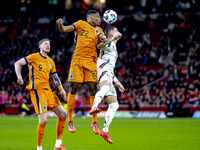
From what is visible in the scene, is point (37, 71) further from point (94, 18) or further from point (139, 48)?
point (139, 48)

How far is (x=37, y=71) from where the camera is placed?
269 inches

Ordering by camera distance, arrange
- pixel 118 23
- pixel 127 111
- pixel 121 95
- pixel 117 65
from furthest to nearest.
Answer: pixel 118 23
pixel 117 65
pixel 121 95
pixel 127 111

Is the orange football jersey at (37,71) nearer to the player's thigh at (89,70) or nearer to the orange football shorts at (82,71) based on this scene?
the orange football shorts at (82,71)

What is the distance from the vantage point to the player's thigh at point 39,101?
6.50m

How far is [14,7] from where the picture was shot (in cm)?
3281

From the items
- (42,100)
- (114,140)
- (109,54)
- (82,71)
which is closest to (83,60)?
(82,71)

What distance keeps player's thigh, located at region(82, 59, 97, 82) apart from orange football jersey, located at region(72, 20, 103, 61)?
17cm

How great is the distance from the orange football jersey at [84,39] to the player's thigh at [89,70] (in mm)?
171

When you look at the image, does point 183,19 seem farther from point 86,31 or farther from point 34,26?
point 86,31

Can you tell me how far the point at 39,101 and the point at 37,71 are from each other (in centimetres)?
70

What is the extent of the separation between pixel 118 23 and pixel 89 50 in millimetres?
23173

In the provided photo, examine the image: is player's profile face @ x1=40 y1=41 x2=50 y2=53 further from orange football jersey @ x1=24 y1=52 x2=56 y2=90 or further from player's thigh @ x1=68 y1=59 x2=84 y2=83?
player's thigh @ x1=68 y1=59 x2=84 y2=83

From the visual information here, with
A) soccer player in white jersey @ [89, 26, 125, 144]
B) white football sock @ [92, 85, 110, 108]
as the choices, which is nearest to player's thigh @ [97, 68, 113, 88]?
soccer player in white jersey @ [89, 26, 125, 144]

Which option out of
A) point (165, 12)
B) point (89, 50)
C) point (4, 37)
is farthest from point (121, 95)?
point (89, 50)
